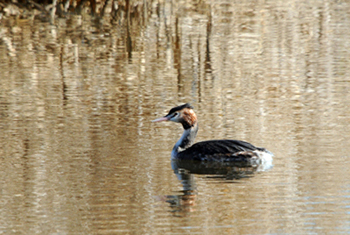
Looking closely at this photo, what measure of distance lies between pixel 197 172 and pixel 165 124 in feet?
8.06

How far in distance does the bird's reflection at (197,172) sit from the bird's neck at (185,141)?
16 centimetres

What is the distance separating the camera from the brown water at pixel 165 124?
6594mm

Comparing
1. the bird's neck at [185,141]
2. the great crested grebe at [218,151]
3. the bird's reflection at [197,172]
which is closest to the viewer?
the bird's reflection at [197,172]

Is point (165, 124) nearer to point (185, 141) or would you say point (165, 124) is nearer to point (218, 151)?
point (185, 141)

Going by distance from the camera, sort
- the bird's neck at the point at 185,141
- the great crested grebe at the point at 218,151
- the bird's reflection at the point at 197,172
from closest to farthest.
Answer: the bird's reflection at the point at 197,172 → the great crested grebe at the point at 218,151 → the bird's neck at the point at 185,141

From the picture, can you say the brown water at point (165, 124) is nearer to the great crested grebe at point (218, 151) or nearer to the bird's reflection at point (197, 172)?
the bird's reflection at point (197, 172)

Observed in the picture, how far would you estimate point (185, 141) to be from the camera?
9.30 meters

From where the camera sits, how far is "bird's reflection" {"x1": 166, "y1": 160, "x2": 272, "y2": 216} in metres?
7.09

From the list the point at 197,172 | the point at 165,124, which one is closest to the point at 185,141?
the point at 197,172

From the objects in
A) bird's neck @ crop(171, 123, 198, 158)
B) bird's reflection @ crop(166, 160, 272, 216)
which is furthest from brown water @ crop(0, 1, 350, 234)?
bird's neck @ crop(171, 123, 198, 158)

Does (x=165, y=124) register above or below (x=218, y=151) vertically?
below

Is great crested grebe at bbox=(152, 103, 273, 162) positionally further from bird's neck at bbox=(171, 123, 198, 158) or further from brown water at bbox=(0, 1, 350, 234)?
brown water at bbox=(0, 1, 350, 234)

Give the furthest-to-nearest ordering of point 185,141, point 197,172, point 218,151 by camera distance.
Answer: point 185,141 < point 218,151 < point 197,172

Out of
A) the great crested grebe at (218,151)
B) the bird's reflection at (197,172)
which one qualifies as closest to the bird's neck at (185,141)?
the great crested grebe at (218,151)
